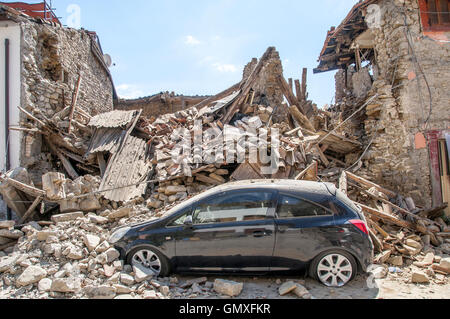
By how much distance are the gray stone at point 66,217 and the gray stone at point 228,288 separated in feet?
14.8

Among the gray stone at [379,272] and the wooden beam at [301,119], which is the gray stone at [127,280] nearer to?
the gray stone at [379,272]

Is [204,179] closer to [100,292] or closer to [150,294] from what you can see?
[150,294]

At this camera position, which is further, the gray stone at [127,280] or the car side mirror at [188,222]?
the car side mirror at [188,222]

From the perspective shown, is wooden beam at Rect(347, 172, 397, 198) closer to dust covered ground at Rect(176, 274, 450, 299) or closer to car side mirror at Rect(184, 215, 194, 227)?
dust covered ground at Rect(176, 274, 450, 299)

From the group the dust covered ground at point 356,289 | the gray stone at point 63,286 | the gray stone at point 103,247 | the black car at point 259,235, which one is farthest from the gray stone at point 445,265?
the gray stone at point 63,286

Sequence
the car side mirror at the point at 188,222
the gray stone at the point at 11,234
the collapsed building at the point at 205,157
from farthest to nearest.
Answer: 1. the gray stone at the point at 11,234
2. the collapsed building at the point at 205,157
3. the car side mirror at the point at 188,222

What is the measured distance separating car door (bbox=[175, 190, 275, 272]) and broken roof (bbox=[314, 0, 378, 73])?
8.59 metres

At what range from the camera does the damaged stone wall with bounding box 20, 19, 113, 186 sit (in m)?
9.49

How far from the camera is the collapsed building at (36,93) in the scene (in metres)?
9.23

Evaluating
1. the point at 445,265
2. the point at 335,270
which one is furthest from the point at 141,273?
the point at 445,265

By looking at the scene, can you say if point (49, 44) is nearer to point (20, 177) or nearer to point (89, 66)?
point (89, 66)

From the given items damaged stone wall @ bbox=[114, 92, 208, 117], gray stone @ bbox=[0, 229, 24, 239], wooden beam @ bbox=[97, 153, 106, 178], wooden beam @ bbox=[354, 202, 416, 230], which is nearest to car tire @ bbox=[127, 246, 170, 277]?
gray stone @ bbox=[0, 229, 24, 239]

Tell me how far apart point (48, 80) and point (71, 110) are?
135 centimetres
